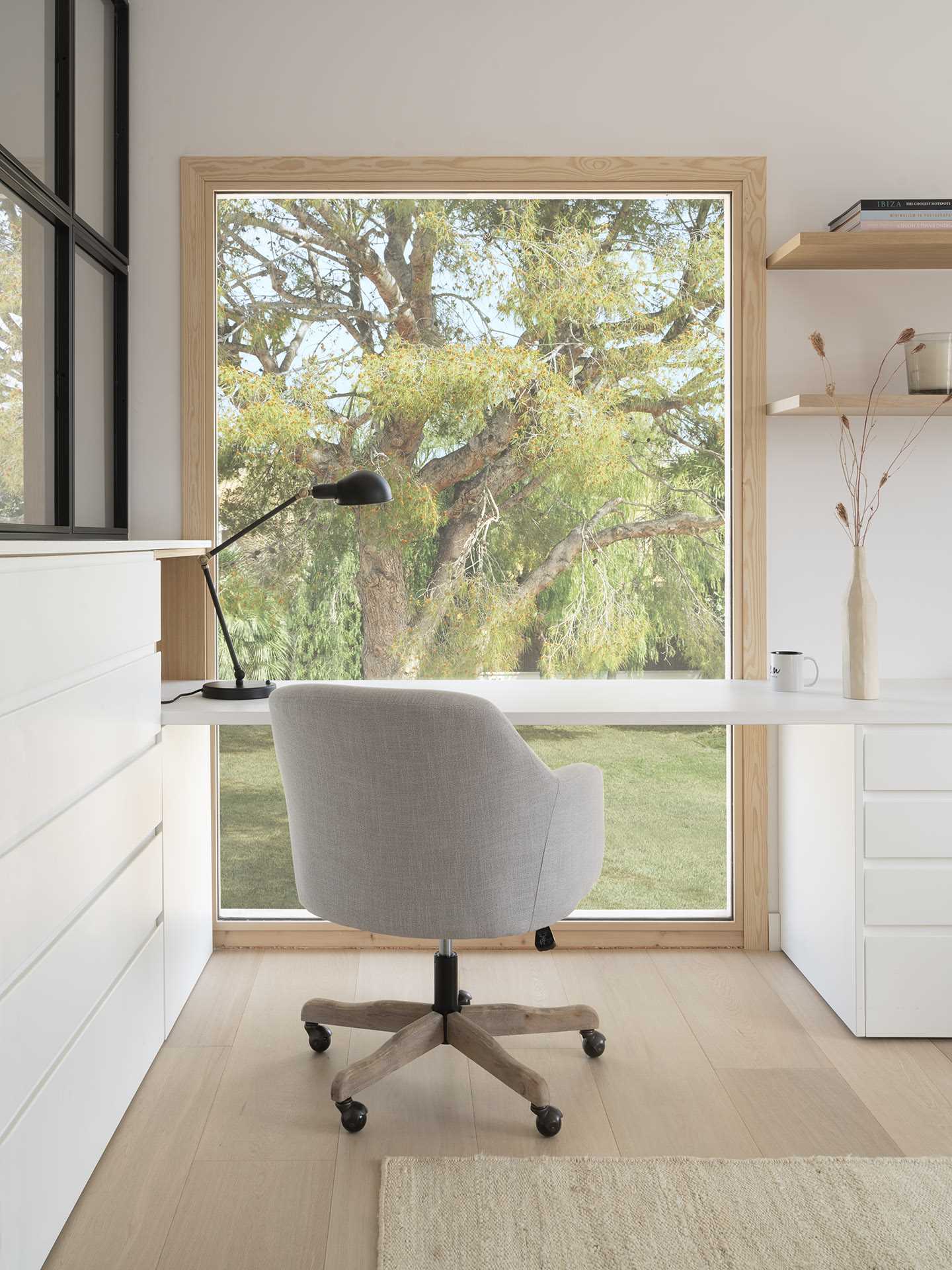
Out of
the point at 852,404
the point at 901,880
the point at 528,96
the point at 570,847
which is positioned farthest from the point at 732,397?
the point at 570,847

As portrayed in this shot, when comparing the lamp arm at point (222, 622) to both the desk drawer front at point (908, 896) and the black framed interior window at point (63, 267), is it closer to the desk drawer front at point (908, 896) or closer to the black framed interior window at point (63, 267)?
the black framed interior window at point (63, 267)

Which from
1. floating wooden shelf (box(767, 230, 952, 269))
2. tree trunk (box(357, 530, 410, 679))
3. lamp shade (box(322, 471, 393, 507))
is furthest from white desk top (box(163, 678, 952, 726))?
floating wooden shelf (box(767, 230, 952, 269))

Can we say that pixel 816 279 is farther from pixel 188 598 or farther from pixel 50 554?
pixel 50 554

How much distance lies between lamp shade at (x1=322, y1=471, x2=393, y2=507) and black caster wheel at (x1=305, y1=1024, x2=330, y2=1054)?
1.22 m

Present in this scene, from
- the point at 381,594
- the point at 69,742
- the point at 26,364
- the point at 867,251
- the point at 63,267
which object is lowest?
the point at 69,742

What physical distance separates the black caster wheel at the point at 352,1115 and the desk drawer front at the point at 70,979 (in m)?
0.51

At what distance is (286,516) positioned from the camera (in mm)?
3096

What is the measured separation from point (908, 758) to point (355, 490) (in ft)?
4.76

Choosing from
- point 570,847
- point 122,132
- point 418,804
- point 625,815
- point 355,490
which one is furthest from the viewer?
point 625,815

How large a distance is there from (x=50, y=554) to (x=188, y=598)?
133 centimetres

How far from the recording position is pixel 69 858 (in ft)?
6.00

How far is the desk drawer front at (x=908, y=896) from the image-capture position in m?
2.50

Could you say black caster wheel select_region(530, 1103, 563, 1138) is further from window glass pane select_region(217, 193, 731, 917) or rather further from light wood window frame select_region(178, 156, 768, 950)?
window glass pane select_region(217, 193, 731, 917)

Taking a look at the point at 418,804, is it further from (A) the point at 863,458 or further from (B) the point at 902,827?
(A) the point at 863,458
